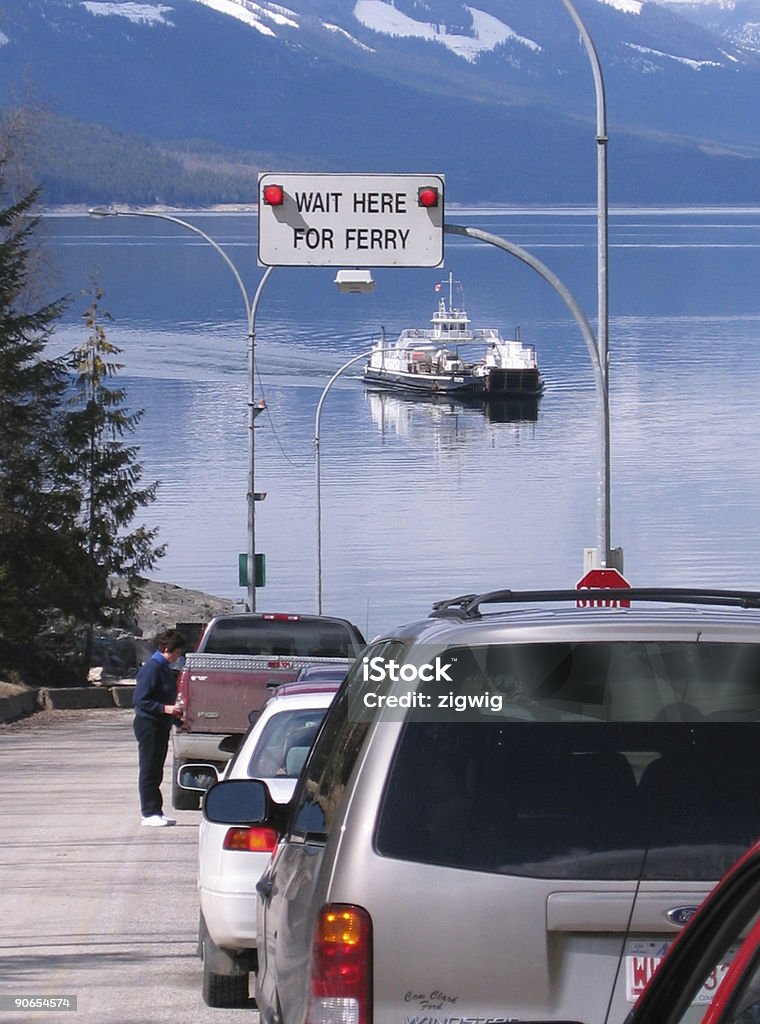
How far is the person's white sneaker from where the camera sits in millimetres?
13891

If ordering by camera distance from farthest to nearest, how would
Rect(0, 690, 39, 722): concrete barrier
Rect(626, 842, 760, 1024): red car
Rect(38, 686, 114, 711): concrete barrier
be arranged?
Rect(38, 686, 114, 711): concrete barrier < Rect(0, 690, 39, 722): concrete barrier < Rect(626, 842, 760, 1024): red car

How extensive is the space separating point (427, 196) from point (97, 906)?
25.8 feet

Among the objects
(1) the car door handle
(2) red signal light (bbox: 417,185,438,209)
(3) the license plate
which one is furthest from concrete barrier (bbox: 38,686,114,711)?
(3) the license plate

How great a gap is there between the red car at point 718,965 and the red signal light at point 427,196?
43.6 ft

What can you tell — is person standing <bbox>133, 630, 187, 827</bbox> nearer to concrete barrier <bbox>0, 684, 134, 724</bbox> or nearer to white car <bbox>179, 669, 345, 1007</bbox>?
white car <bbox>179, 669, 345, 1007</bbox>

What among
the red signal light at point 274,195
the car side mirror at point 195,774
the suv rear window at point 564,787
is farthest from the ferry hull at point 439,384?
the suv rear window at point 564,787

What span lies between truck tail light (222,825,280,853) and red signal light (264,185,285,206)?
9.06 meters

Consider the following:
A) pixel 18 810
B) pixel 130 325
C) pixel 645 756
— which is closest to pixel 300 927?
pixel 645 756

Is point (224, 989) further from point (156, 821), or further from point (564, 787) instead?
point (156, 821)

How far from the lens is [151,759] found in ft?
45.8

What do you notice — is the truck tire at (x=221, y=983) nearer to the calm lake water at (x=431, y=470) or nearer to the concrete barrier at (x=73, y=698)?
the concrete barrier at (x=73, y=698)

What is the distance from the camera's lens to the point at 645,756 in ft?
13.8


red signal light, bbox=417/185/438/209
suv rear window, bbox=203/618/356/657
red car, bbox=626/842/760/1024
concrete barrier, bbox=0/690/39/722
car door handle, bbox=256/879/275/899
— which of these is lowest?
concrete barrier, bbox=0/690/39/722

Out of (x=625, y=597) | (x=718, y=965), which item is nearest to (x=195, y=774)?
(x=625, y=597)
